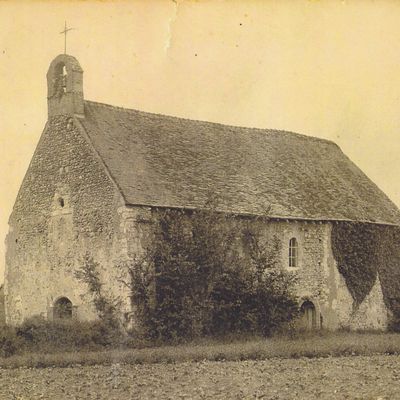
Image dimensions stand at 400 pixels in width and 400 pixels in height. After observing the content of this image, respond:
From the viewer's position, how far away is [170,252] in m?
27.0

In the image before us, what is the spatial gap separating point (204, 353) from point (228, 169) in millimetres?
12469

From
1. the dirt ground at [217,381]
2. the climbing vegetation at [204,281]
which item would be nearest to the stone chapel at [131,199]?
the climbing vegetation at [204,281]

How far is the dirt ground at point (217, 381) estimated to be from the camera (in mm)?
15578

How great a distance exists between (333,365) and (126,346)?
7937 mm

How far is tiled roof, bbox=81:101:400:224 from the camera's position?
28703mm

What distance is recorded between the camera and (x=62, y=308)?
96.6 feet

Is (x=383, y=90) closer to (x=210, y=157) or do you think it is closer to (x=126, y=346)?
(x=210, y=157)

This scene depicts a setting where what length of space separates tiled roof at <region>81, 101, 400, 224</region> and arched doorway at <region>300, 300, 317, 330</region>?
3.98 metres

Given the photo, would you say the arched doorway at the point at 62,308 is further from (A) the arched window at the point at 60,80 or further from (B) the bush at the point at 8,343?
(A) the arched window at the point at 60,80

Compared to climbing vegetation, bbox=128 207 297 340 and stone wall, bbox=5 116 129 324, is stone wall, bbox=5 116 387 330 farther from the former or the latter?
climbing vegetation, bbox=128 207 297 340

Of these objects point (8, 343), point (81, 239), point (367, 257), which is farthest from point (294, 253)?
point (8, 343)

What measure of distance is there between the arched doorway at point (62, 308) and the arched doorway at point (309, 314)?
33.5 ft

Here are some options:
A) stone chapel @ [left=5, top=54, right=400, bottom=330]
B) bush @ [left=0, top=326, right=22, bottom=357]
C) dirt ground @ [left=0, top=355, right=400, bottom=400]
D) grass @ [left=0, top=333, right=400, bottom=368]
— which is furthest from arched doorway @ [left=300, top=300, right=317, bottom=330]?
bush @ [left=0, top=326, right=22, bottom=357]

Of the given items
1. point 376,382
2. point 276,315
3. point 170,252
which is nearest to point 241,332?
point 276,315
